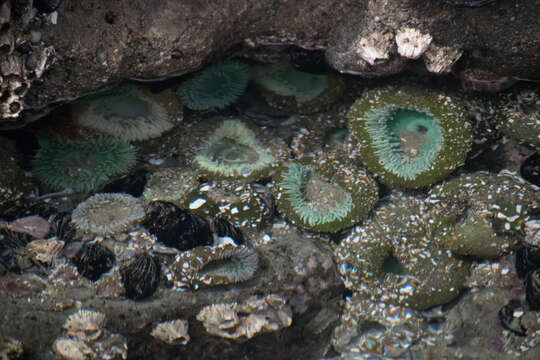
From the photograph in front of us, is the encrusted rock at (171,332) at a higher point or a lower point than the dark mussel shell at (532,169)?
lower

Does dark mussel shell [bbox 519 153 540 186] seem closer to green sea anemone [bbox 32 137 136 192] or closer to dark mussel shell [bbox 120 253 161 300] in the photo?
dark mussel shell [bbox 120 253 161 300]

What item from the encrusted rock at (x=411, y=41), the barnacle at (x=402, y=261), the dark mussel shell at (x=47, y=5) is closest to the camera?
the dark mussel shell at (x=47, y=5)

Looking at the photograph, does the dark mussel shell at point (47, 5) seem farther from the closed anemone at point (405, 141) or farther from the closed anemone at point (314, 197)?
the closed anemone at point (405, 141)

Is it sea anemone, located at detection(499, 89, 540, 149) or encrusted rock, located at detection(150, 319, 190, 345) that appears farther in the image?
sea anemone, located at detection(499, 89, 540, 149)

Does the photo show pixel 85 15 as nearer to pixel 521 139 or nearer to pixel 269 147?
pixel 269 147

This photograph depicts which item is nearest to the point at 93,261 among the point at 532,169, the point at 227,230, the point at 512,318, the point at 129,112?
the point at 227,230

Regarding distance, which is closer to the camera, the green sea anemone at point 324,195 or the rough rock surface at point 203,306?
the rough rock surface at point 203,306

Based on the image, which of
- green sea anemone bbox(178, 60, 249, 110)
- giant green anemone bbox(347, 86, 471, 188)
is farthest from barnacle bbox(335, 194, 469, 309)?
green sea anemone bbox(178, 60, 249, 110)

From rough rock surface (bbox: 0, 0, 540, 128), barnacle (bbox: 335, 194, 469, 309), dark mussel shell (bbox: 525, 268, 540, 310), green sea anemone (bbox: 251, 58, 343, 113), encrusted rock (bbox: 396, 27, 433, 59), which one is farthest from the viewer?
green sea anemone (bbox: 251, 58, 343, 113)

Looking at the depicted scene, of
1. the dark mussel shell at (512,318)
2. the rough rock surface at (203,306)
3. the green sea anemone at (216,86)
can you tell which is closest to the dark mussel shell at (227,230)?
the rough rock surface at (203,306)
